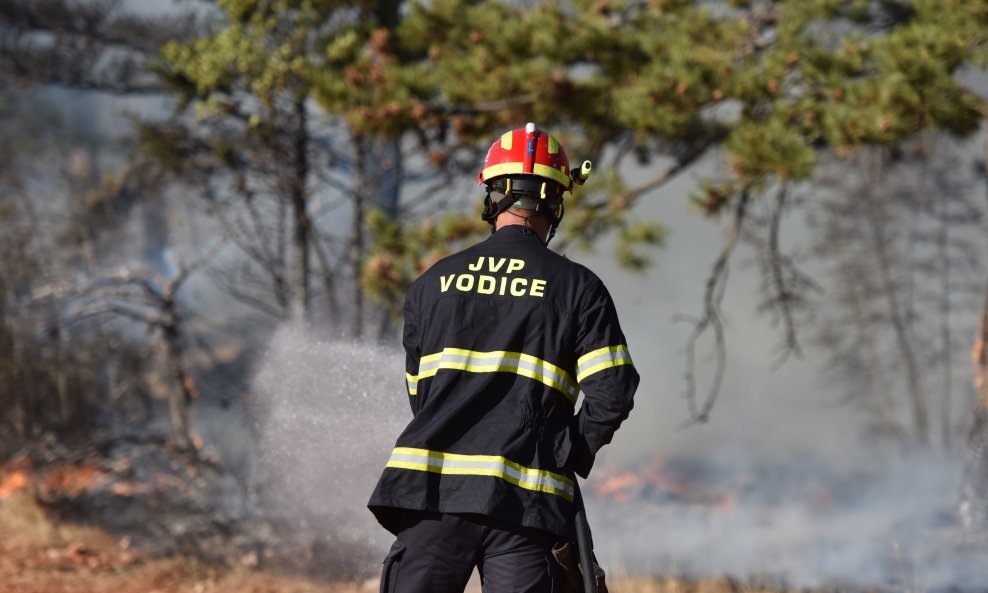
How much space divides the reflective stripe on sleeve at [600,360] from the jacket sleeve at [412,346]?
47 centimetres

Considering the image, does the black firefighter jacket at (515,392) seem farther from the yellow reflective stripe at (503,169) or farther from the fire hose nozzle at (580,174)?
the fire hose nozzle at (580,174)

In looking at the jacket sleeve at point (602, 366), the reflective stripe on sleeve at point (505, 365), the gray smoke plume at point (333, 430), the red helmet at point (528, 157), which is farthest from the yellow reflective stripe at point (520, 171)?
the gray smoke plume at point (333, 430)

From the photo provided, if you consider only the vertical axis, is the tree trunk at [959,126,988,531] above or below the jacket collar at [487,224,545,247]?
below

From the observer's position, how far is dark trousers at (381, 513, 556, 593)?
264 centimetres

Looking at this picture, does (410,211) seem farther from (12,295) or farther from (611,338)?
(611,338)

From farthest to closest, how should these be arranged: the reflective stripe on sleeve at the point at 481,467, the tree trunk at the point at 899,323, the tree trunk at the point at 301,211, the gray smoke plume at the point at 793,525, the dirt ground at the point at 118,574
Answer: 1. the tree trunk at the point at 899,323
2. the tree trunk at the point at 301,211
3. the gray smoke plume at the point at 793,525
4. the dirt ground at the point at 118,574
5. the reflective stripe on sleeve at the point at 481,467

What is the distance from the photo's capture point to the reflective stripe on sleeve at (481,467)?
2635 millimetres

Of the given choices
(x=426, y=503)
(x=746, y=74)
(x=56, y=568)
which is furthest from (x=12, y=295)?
(x=426, y=503)

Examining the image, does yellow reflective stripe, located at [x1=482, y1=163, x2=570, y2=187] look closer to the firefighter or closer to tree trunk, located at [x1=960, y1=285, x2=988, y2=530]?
the firefighter

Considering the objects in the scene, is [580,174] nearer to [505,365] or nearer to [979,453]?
[505,365]

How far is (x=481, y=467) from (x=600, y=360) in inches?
15.8

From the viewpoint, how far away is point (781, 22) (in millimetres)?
6895

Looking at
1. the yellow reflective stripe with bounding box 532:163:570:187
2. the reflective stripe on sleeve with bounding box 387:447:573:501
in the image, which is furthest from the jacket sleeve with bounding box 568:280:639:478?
the yellow reflective stripe with bounding box 532:163:570:187

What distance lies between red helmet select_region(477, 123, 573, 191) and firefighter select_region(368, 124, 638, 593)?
23 cm
